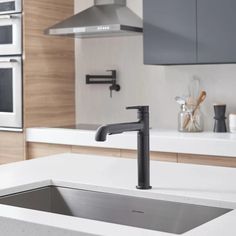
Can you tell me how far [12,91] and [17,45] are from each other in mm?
367

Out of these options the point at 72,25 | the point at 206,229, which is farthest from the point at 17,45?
the point at 206,229

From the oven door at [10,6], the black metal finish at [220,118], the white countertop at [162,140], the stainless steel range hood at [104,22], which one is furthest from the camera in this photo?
the oven door at [10,6]

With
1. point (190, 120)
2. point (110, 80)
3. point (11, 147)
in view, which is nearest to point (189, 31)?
point (190, 120)

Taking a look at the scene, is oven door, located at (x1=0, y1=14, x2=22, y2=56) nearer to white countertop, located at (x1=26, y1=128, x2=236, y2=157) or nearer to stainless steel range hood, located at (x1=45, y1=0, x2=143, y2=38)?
stainless steel range hood, located at (x1=45, y1=0, x2=143, y2=38)

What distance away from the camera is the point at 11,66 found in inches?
168

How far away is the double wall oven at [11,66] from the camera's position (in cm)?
424

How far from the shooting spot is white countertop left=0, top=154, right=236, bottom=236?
51.1 inches

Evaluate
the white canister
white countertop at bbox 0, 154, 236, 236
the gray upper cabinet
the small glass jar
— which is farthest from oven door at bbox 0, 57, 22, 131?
white countertop at bbox 0, 154, 236, 236

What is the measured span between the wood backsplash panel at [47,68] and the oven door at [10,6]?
0.19 ft

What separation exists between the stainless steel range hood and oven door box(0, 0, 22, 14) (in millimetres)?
294

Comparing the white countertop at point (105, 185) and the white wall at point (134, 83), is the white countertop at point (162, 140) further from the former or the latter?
the white countertop at point (105, 185)

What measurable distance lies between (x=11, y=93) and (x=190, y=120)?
4.78 ft

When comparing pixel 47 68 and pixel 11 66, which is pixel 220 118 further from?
pixel 11 66

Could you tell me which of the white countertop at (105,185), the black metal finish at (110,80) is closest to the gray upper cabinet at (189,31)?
the black metal finish at (110,80)
